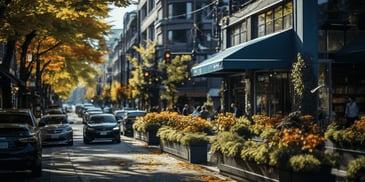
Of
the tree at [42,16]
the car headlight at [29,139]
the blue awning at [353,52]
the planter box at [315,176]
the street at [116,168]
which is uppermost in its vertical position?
the tree at [42,16]

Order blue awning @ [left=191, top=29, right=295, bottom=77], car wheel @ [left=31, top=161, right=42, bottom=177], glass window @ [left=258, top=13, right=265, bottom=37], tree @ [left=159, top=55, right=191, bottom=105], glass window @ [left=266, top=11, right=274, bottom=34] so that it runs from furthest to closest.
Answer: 1. tree @ [left=159, top=55, right=191, bottom=105]
2. glass window @ [left=258, top=13, right=265, bottom=37]
3. glass window @ [left=266, top=11, right=274, bottom=34]
4. blue awning @ [left=191, top=29, right=295, bottom=77]
5. car wheel @ [left=31, top=161, right=42, bottom=177]

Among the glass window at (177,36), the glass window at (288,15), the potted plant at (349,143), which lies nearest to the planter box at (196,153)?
the potted plant at (349,143)

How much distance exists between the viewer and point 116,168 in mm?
16797

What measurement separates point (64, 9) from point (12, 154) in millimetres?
8468

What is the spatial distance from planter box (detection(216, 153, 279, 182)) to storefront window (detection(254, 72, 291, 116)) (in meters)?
16.3

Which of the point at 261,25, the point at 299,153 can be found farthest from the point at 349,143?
the point at 261,25

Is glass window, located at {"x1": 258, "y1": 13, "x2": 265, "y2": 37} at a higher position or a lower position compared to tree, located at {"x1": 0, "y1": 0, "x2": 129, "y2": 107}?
higher

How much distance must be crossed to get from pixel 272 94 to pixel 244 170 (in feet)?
64.5

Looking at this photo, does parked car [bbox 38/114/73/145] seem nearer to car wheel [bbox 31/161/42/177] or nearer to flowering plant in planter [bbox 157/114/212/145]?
flowering plant in planter [bbox 157/114/212/145]

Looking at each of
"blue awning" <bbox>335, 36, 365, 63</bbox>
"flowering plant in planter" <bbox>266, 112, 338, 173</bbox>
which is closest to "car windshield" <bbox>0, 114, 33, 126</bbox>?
"flowering plant in planter" <bbox>266, 112, 338, 173</bbox>

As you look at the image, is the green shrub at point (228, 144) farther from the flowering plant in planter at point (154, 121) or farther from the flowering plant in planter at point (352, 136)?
the flowering plant in planter at point (154, 121)

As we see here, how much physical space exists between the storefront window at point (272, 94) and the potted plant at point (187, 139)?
9983 millimetres

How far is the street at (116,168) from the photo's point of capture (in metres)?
14.6

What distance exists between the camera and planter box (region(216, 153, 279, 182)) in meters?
11.7
